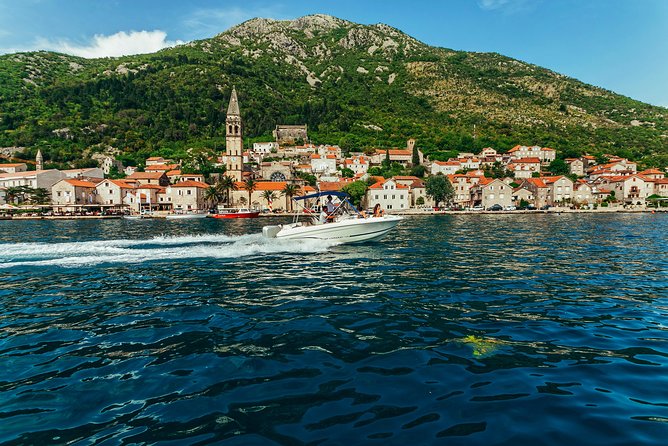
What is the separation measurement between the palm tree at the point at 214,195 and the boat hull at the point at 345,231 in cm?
6813

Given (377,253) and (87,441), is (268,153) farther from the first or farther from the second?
(87,441)

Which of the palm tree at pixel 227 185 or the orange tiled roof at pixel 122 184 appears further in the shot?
the palm tree at pixel 227 185

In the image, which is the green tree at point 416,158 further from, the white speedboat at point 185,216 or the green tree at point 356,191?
the white speedboat at point 185,216

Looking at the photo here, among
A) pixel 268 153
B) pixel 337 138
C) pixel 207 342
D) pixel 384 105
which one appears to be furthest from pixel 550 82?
pixel 207 342

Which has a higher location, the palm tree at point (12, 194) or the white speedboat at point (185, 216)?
the palm tree at point (12, 194)

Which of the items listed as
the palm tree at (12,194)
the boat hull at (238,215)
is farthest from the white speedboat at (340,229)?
the palm tree at (12,194)

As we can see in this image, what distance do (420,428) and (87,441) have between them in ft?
12.0

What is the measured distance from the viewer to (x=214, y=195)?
286 feet

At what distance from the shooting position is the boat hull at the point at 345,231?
856 inches

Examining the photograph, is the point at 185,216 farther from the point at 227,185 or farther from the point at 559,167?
the point at 559,167

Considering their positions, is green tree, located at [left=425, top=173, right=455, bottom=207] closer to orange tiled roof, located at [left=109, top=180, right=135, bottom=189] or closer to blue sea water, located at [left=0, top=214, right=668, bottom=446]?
orange tiled roof, located at [left=109, top=180, right=135, bottom=189]

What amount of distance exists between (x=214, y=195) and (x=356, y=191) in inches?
1306

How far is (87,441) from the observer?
4.07m

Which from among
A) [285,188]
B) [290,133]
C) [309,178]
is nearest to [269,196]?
[285,188]
